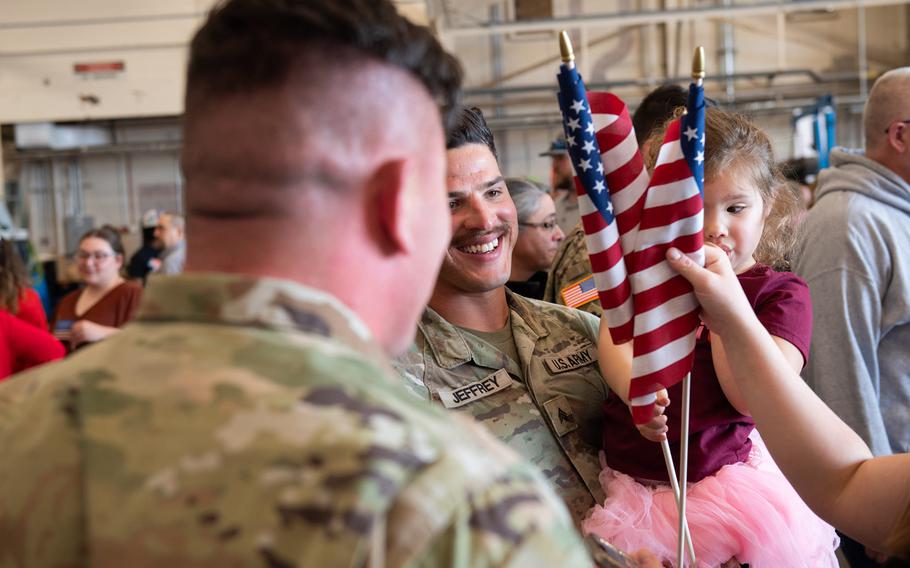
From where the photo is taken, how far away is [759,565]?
1.92 metres

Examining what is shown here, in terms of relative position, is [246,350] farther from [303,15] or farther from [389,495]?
[303,15]

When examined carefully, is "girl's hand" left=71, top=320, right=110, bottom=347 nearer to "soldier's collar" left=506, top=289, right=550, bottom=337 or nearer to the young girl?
"soldier's collar" left=506, top=289, right=550, bottom=337

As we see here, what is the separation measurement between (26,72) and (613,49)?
627 cm

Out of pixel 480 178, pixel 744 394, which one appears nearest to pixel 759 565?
pixel 744 394

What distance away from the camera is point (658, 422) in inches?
68.3

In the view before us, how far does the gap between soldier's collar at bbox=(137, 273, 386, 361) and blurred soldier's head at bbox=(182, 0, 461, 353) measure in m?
0.02

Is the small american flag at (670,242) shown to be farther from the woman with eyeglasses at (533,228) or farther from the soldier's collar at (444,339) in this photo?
the woman with eyeglasses at (533,228)

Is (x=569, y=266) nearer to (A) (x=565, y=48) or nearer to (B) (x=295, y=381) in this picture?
(A) (x=565, y=48)

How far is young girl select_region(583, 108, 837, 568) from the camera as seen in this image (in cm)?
A: 193

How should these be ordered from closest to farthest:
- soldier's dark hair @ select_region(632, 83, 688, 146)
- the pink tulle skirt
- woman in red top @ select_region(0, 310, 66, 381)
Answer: the pink tulle skirt < soldier's dark hair @ select_region(632, 83, 688, 146) < woman in red top @ select_region(0, 310, 66, 381)

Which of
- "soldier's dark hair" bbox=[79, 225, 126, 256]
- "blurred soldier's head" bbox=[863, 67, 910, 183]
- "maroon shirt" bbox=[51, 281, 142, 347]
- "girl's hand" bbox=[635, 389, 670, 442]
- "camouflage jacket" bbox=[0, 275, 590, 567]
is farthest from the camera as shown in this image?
"soldier's dark hair" bbox=[79, 225, 126, 256]

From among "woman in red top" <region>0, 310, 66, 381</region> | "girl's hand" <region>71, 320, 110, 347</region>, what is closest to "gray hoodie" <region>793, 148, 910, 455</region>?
"woman in red top" <region>0, 310, 66, 381</region>

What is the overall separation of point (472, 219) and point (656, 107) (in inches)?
39.6

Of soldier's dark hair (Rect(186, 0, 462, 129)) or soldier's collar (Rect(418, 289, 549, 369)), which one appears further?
soldier's collar (Rect(418, 289, 549, 369))
